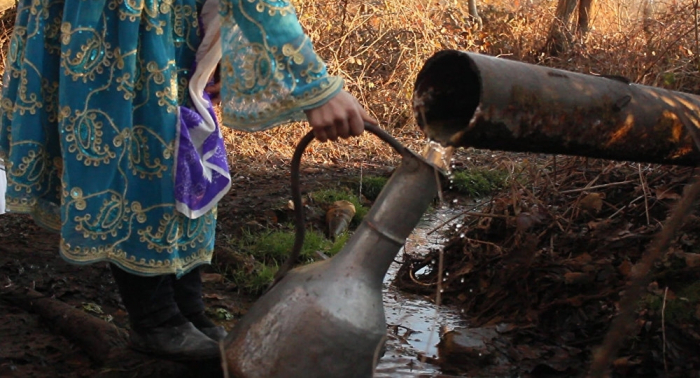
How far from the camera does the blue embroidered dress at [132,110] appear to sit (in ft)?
7.74

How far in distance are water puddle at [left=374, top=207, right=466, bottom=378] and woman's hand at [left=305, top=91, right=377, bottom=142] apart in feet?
2.68

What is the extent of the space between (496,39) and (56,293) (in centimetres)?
883

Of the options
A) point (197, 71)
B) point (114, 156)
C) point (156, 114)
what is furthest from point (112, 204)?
point (197, 71)

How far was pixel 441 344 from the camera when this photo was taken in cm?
322

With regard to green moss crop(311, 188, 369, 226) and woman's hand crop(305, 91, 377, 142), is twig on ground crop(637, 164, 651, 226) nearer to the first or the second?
woman's hand crop(305, 91, 377, 142)

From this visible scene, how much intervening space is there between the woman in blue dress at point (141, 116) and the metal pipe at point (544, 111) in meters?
0.32

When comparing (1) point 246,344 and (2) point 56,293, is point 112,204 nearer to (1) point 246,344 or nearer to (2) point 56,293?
(1) point 246,344

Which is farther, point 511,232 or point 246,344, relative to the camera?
point 511,232

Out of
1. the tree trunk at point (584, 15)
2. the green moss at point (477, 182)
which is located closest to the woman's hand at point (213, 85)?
the green moss at point (477, 182)

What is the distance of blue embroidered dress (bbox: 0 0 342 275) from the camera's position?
2.36m

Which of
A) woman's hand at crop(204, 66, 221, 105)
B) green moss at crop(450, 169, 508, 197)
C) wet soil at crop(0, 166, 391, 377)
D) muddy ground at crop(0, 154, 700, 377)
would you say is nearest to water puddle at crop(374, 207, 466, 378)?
muddy ground at crop(0, 154, 700, 377)

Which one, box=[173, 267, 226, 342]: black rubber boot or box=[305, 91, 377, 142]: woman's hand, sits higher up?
box=[305, 91, 377, 142]: woman's hand

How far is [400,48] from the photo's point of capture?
8.59 meters

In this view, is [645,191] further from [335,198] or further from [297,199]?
[335,198]
